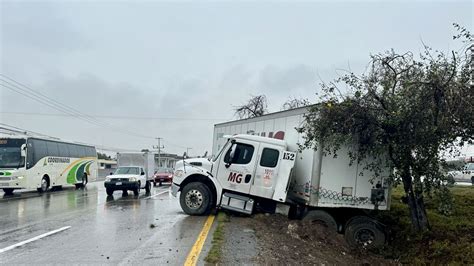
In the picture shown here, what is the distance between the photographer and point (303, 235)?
11062 mm

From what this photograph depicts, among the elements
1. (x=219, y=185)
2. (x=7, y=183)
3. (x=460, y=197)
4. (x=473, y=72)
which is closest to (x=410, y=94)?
(x=473, y=72)

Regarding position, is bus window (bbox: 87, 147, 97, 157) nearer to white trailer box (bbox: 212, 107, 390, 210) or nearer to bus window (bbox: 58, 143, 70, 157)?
bus window (bbox: 58, 143, 70, 157)

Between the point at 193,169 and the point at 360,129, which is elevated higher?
the point at 360,129

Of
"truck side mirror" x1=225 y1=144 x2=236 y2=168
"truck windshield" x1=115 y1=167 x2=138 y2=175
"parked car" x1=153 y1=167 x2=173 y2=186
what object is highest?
"truck side mirror" x1=225 y1=144 x2=236 y2=168

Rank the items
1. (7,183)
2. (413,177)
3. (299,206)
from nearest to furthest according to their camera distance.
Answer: (413,177)
(299,206)
(7,183)

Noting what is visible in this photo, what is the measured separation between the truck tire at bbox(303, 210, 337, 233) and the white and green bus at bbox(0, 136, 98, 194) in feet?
58.9

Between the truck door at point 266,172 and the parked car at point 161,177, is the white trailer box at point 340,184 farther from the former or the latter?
the parked car at point 161,177

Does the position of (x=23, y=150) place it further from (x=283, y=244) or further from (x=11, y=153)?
(x=283, y=244)

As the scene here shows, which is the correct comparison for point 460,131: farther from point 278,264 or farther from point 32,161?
point 32,161

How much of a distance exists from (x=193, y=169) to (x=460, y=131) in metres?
7.64

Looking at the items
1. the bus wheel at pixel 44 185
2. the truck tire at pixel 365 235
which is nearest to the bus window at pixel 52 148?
the bus wheel at pixel 44 185

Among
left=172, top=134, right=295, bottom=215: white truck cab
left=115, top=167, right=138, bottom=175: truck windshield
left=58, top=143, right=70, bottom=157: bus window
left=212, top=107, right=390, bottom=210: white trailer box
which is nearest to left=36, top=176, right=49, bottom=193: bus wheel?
left=58, top=143, right=70, bottom=157: bus window

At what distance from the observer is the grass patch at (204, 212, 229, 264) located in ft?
24.1

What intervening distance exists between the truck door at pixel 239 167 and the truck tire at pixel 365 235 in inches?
125
